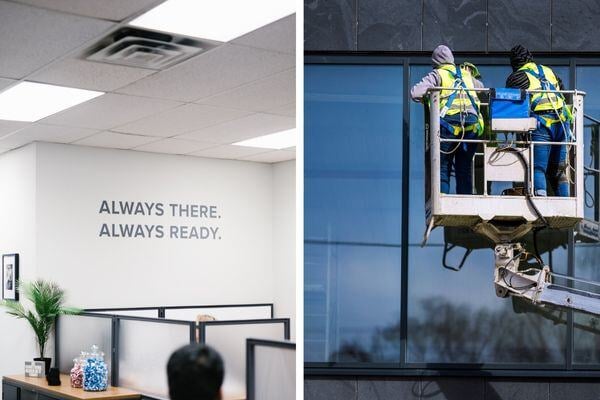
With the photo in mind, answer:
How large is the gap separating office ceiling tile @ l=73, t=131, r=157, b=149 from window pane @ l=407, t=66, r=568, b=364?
2080 millimetres

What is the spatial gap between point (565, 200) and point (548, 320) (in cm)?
47

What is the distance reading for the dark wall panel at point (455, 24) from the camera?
2230mm

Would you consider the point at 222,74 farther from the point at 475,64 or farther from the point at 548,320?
the point at 548,320

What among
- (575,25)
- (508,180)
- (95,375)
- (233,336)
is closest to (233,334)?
(233,336)

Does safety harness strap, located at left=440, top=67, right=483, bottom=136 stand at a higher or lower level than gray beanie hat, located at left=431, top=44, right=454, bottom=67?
lower

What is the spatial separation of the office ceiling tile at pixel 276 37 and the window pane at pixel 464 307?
0.38m

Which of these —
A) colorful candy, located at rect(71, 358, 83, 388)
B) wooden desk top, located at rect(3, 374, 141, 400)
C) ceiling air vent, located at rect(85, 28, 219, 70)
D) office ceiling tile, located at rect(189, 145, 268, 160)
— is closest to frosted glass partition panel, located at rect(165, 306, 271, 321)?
wooden desk top, located at rect(3, 374, 141, 400)

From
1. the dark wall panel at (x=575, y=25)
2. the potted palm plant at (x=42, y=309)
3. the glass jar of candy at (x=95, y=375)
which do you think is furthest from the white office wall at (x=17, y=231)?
the dark wall panel at (x=575, y=25)

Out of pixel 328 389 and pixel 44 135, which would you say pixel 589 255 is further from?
pixel 44 135

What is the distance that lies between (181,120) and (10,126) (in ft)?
2.64

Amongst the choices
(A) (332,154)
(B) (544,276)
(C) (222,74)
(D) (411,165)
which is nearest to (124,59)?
(C) (222,74)

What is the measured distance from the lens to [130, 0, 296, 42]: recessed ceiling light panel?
7.18 feet

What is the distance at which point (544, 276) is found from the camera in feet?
6.83

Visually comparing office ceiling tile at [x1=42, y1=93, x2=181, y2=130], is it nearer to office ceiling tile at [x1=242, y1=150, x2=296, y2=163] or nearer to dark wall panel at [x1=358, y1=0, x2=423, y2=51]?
office ceiling tile at [x1=242, y1=150, x2=296, y2=163]
